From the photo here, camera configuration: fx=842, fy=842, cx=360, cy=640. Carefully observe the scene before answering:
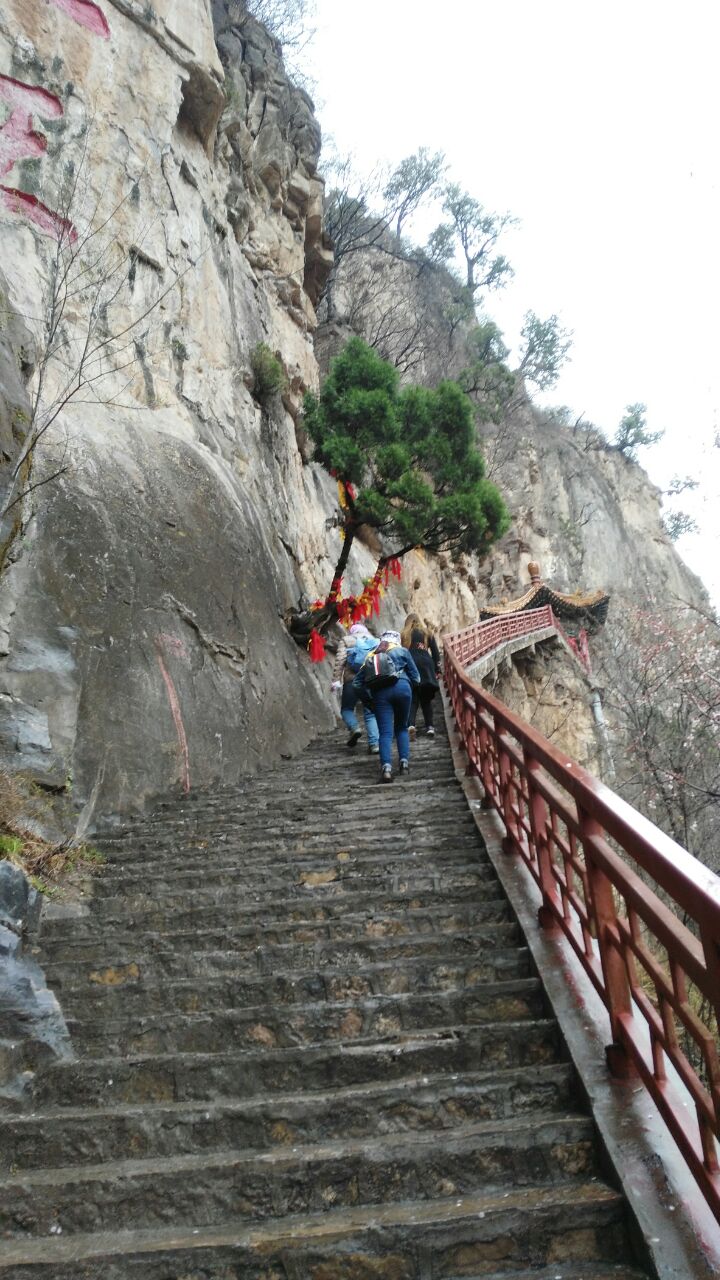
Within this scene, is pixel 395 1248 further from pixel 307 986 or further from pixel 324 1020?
pixel 307 986

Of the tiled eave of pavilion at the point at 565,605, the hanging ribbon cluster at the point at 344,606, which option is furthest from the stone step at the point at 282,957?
the tiled eave of pavilion at the point at 565,605

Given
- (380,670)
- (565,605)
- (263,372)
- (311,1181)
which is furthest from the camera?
(565,605)

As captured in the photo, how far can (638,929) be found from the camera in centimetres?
294

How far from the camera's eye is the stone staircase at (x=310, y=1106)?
8.43 feet

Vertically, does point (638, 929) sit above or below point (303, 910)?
above

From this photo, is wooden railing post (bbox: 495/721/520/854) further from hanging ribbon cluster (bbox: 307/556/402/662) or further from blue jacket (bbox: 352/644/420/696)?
hanging ribbon cluster (bbox: 307/556/402/662)

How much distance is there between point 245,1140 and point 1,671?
4.76m

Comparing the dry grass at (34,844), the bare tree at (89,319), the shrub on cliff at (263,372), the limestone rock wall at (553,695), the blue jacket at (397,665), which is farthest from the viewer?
the limestone rock wall at (553,695)

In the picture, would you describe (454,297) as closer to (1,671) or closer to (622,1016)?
(1,671)

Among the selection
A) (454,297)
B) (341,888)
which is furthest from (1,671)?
(454,297)

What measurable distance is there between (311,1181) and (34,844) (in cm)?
368

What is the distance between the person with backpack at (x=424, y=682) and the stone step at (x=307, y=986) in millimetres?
6739

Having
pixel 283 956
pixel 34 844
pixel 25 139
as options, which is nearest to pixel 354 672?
pixel 34 844

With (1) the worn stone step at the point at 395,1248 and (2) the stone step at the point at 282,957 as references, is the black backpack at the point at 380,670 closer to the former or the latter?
(2) the stone step at the point at 282,957
